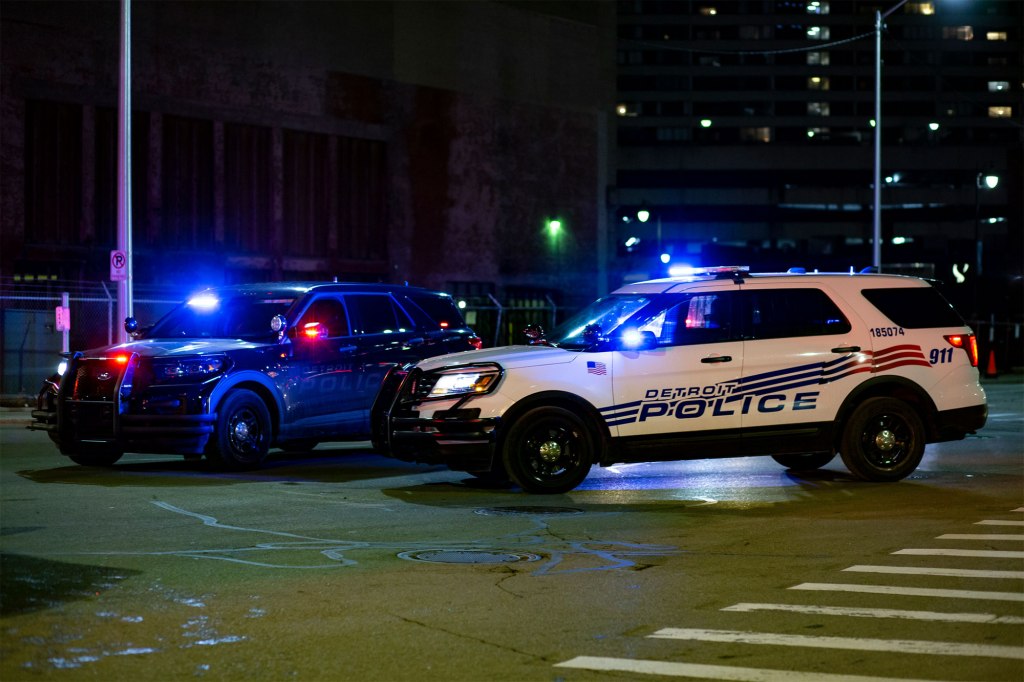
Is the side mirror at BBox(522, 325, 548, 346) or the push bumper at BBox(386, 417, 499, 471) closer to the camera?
the push bumper at BBox(386, 417, 499, 471)

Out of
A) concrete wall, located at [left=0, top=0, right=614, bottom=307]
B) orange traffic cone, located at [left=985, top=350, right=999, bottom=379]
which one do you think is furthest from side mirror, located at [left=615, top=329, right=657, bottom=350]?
orange traffic cone, located at [left=985, top=350, right=999, bottom=379]

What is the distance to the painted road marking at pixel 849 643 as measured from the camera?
21.2ft

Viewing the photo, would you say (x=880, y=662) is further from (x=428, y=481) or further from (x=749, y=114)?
(x=749, y=114)

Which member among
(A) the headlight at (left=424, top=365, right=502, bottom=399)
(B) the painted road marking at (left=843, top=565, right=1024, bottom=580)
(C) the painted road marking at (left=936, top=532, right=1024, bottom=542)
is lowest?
(C) the painted road marking at (left=936, top=532, right=1024, bottom=542)

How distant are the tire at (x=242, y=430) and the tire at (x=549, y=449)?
3313mm

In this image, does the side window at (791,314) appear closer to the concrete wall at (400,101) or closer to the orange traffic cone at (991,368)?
the orange traffic cone at (991,368)

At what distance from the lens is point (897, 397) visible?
13.5m

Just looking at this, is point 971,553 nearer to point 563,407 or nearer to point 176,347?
point 563,407

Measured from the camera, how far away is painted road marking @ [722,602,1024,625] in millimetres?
7117

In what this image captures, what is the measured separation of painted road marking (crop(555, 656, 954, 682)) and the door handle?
6.78 metres

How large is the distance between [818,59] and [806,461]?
122m

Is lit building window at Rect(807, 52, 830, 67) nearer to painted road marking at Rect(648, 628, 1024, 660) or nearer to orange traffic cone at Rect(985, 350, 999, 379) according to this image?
orange traffic cone at Rect(985, 350, 999, 379)

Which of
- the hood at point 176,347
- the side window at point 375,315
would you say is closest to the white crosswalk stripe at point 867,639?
the hood at point 176,347

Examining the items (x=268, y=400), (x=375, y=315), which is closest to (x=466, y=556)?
(x=268, y=400)
